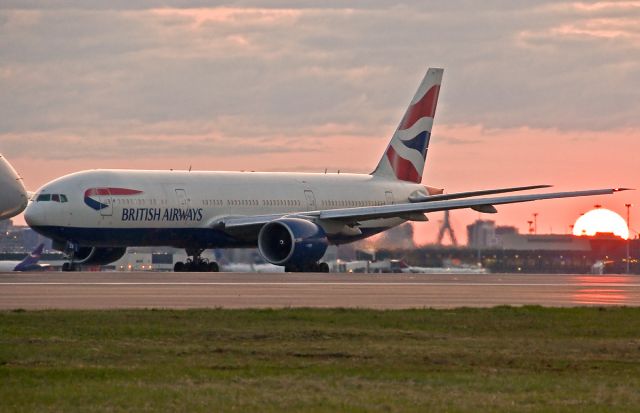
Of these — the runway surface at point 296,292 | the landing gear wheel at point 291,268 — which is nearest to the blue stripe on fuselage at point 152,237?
the landing gear wheel at point 291,268

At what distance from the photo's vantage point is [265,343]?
69.4 feet

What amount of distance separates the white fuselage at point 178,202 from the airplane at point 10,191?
20.3 ft

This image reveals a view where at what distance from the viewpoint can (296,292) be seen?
3472cm

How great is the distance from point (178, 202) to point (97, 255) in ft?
14.9

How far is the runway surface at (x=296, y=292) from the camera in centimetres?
2966

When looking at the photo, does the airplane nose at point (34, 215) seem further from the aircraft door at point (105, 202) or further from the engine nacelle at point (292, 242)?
the engine nacelle at point (292, 242)

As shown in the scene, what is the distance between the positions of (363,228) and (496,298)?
29.2 metres

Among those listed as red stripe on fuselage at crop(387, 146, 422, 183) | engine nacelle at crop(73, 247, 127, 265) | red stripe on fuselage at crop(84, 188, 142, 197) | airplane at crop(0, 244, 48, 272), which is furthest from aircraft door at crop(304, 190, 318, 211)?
airplane at crop(0, 244, 48, 272)

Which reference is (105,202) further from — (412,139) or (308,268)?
(412,139)

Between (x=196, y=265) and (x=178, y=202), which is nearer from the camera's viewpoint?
(x=178, y=202)

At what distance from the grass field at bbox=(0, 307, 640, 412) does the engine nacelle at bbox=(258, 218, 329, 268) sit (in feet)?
84.4

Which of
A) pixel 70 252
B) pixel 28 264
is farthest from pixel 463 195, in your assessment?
pixel 28 264

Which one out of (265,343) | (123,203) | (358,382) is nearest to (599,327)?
(265,343)

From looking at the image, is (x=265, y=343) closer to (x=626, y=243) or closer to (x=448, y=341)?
(x=448, y=341)
